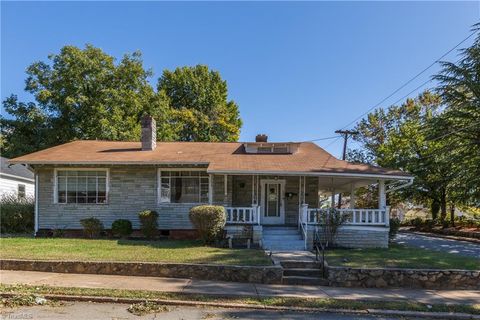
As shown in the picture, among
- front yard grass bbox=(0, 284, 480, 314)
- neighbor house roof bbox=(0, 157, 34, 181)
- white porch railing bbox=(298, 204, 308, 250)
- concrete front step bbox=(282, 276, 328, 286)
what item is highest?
neighbor house roof bbox=(0, 157, 34, 181)

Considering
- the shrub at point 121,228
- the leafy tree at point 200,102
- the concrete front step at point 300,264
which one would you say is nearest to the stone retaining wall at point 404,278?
the concrete front step at point 300,264

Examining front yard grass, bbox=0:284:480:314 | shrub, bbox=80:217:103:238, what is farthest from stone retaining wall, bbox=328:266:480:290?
shrub, bbox=80:217:103:238

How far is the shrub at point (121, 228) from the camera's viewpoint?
50.9 feet

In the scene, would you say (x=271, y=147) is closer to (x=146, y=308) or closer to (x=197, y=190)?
(x=197, y=190)

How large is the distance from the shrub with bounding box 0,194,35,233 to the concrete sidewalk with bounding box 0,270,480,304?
9605 mm

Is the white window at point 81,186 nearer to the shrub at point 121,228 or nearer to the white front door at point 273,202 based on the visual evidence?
the shrub at point 121,228

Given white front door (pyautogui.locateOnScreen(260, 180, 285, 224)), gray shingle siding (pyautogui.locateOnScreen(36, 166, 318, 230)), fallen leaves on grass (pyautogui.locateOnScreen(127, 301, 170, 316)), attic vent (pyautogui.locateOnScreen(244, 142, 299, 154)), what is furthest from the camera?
attic vent (pyautogui.locateOnScreen(244, 142, 299, 154))

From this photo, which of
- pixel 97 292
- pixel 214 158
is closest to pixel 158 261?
pixel 97 292

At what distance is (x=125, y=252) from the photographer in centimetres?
1158

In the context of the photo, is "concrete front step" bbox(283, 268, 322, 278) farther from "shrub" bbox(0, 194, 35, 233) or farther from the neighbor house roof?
the neighbor house roof

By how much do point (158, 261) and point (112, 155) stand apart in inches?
315

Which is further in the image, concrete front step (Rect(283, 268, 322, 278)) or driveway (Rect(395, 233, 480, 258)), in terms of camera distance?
Result: driveway (Rect(395, 233, 480, 258))

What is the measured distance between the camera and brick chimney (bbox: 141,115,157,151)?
1847cm

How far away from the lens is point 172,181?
16594mm
